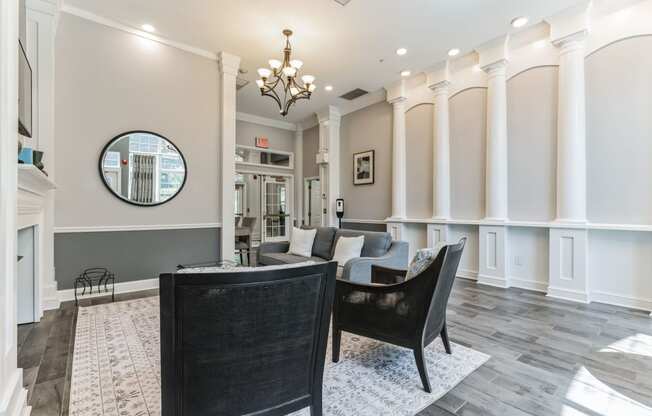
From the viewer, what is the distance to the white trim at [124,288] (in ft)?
11.8

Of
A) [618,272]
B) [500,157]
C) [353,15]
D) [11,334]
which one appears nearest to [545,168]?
[500,157]

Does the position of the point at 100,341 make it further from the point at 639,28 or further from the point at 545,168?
the point at 639,28

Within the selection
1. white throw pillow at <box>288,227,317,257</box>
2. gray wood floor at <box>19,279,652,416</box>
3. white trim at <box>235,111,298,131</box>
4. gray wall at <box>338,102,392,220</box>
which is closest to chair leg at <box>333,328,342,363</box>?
gray wood floor at <box>19,279,652,416</box>

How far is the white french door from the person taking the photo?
8219 millimetres

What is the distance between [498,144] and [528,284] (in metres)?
2.04

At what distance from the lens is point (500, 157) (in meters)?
4.41

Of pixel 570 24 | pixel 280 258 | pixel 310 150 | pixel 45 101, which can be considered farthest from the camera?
pixel 310 150

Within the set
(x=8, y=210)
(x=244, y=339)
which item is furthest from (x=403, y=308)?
(x=8, y=210)

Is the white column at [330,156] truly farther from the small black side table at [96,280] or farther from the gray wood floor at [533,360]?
the small black side table at [96,280]

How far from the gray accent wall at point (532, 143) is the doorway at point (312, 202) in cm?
478

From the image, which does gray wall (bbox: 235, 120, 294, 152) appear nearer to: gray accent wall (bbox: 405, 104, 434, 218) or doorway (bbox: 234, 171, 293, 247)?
doorway (bbox: 234, 171, 293, 247)

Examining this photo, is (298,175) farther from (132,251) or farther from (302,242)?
(132,251)

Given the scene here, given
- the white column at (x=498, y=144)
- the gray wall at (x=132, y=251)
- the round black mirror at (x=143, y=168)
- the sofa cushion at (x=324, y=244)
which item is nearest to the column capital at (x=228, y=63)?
the round black mirror at (x=143, y=168)

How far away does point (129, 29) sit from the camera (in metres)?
4.00
